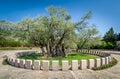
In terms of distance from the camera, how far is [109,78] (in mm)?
8758

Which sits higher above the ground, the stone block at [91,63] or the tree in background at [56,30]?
the tree in background at [56,30]

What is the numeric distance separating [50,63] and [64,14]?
27.1ft

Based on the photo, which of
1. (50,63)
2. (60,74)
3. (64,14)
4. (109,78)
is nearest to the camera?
(109,78)

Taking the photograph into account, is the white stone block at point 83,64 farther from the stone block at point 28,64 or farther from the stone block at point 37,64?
the stone block at point 28,64

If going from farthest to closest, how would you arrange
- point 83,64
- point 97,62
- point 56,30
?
1. point 56,30
2. point 97,62
3. point 83,64

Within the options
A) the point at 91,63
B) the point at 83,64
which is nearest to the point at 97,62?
the point at 91,63

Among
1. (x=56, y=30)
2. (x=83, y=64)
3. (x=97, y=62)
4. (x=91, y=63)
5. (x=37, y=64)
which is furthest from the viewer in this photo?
(x=56, y=30)

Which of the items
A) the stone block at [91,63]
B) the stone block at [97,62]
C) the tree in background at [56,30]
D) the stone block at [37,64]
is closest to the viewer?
the stone block at [37,64]

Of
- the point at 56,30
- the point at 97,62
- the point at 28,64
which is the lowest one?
the point at 28,64

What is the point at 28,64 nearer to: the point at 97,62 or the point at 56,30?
the point at 97,62

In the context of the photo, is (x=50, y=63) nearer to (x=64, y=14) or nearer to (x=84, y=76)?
(x=84, y=76)

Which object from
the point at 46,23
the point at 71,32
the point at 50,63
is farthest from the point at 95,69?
the point at 46,23

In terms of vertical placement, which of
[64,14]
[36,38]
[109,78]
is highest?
[64,14]

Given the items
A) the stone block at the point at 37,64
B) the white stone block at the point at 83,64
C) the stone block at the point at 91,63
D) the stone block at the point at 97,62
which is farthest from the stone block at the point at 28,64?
the stone block at the point at 97,62
